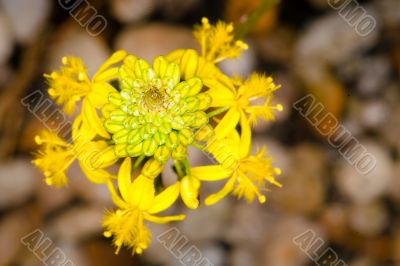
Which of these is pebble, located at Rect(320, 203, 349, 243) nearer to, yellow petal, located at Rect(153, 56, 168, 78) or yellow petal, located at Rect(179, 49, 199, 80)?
yellow petal, located at Rect(179, 49, 199, 80)

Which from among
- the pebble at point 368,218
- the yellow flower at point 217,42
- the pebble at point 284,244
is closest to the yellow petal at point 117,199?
the yellow flower at point 217,42

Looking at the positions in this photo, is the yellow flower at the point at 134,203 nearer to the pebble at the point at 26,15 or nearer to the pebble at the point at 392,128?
the pebble at the point at 26,15

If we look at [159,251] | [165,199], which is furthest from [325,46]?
[165,199]

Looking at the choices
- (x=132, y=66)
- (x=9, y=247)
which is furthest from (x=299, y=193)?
(x=132, y=66)

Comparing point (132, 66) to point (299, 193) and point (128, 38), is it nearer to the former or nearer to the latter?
point (128, 38)

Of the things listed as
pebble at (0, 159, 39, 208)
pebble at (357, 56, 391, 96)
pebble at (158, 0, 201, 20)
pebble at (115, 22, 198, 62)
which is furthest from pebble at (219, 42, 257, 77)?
pebble at (0, 159, 39, 208)

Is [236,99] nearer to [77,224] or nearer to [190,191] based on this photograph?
[190,191]
